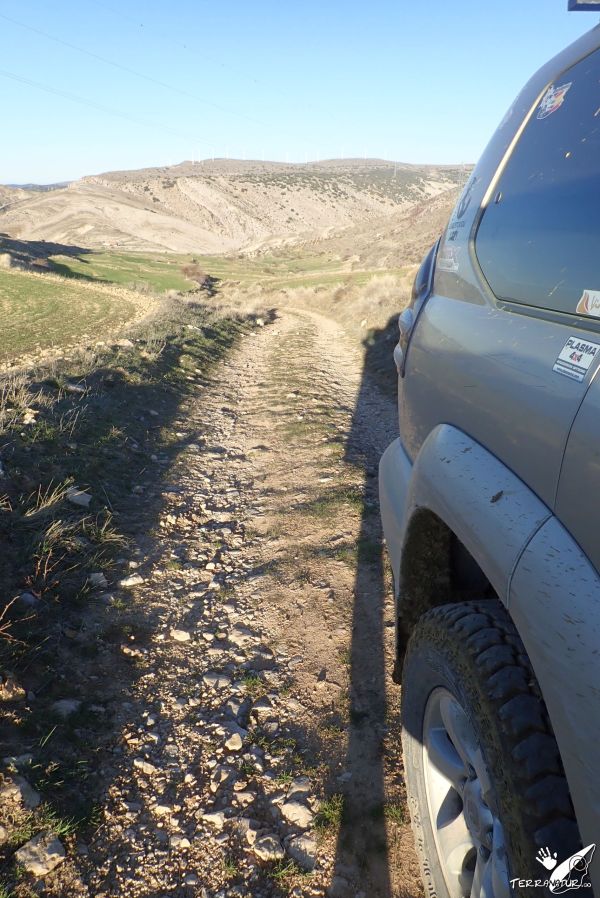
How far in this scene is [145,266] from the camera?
5362 centimetres

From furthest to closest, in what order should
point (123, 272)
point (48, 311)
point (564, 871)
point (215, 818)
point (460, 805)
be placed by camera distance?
point (123, 272) → point (48, 311) → point (215, 818) → point (460, 805) → point (564, 871)

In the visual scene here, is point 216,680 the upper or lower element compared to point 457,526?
lower

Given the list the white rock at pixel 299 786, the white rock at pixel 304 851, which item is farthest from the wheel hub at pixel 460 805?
the white rock at pixel 299 786

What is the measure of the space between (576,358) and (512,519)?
406 mm

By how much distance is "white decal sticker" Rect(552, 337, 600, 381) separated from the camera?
1.18 m

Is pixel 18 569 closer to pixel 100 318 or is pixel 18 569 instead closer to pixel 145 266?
pixel 100 318

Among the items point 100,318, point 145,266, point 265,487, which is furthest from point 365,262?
point 265,487

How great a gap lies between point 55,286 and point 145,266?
24631 millimetres

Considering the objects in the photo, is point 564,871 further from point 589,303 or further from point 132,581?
point 132,581

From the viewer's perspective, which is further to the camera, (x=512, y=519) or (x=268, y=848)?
(x=268, y=848)

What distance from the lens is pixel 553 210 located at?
1.53 m

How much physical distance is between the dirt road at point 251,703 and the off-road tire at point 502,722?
1.82 feet

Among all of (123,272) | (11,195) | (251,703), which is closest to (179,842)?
(251,703)

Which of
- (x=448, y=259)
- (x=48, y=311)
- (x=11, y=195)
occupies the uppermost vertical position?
(x=11, y=195)
